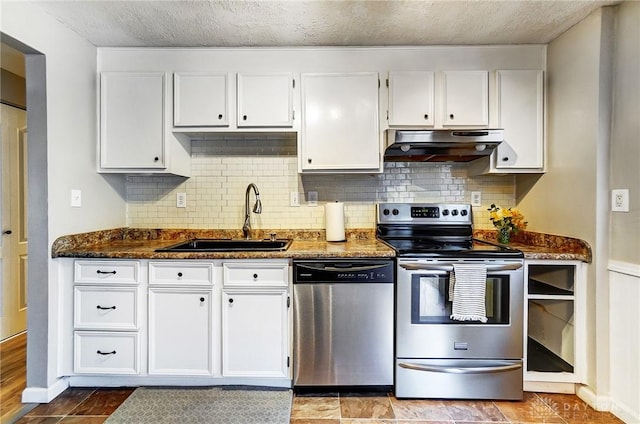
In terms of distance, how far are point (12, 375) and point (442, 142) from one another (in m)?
3.30

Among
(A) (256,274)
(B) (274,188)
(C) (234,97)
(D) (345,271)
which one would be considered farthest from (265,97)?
(D) (345,271)

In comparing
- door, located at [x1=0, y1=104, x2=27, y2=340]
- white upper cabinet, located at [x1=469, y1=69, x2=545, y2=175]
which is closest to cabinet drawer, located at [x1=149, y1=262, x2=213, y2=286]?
door, located at [x1=0, y1=104, x2=27, y2=340]

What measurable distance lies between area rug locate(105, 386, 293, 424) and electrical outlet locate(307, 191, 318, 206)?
136 centimetres

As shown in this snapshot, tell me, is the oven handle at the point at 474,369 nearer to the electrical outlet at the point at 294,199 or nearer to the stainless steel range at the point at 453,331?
the stainless steel range at the point at 453,331

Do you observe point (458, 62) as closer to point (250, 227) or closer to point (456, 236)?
point (456, 236)

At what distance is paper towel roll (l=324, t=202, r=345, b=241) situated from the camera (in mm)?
2381

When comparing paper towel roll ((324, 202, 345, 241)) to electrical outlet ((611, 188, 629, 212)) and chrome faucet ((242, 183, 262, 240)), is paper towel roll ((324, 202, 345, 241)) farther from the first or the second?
electrical outlet ((611, 188, 629, 212))

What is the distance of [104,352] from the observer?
1979mm

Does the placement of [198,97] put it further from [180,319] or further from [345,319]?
[345,319]

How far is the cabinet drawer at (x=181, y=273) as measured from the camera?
1958mm

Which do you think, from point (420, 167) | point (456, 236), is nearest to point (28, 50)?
point (420, 167)

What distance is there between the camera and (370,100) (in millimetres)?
2262

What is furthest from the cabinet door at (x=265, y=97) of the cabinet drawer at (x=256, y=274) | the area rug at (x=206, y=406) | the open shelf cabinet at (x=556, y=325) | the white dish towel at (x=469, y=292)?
the open shelf cabinet at (x=556, y=325)

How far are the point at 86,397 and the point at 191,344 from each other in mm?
709
